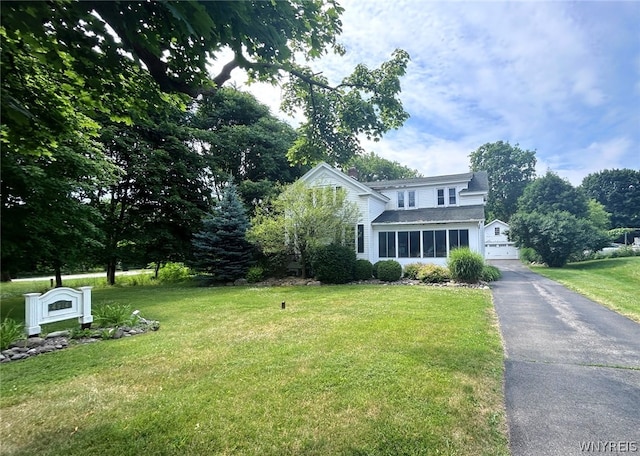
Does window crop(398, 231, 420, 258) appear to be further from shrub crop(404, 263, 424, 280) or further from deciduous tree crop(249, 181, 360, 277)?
deciduous tree crop(249, 181, 360, 277)

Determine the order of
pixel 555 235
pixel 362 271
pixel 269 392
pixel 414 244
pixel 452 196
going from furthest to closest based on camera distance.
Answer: pixel 555 235 → pixel 452 196 → pixel 414 244 → pixel 362 271 → pixel 269 392

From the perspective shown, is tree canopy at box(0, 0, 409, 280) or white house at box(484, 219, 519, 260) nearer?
tree canopy at box(0, 0, 409, 280)

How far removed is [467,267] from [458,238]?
3496 mm

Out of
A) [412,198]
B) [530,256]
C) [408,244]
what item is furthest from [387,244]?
[530,256]

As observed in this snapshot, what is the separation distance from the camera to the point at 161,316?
9367 mm

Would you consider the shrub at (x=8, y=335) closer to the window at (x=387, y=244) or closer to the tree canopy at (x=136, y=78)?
the tree canopy at (x=136, y=78)

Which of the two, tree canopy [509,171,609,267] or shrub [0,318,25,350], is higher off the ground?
tree canopy [509,171,609,267]

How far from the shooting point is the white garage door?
3847 cm

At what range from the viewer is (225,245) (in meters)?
18.6

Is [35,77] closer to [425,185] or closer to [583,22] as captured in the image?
[583,22]

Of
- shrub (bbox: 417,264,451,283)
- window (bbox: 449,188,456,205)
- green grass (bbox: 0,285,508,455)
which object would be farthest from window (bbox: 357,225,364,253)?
green grass (bbox: 0,285,508,455)

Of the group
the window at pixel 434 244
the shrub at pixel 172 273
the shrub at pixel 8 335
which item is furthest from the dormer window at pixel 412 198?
the shrub at pixel 8 335

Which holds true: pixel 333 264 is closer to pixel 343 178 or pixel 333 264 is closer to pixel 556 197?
pixel 343 178

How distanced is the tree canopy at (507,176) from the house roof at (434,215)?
3734 cm
